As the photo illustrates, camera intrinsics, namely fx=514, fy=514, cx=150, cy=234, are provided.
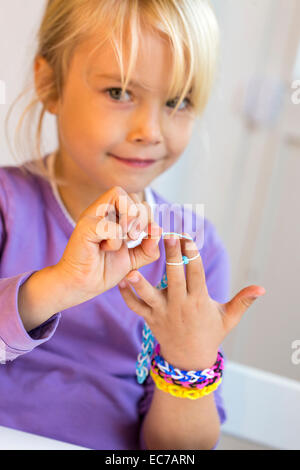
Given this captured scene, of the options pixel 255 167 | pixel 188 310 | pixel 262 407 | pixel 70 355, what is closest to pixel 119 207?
pixel 188 310

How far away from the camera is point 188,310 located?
0.49 m

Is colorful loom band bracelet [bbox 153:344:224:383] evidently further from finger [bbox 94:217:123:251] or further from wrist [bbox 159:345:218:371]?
finger [bbox 94:217:123:251]

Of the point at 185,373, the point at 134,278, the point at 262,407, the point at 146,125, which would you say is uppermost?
the point at 146,125

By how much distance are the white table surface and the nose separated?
311mm

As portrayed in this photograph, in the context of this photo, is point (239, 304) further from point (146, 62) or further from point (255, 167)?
point (255, 167)

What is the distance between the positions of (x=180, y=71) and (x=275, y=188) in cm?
84

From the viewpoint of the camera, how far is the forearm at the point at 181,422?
567 mm

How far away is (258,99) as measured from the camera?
1.26 metres

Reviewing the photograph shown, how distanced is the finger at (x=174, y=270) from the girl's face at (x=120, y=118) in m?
0.15

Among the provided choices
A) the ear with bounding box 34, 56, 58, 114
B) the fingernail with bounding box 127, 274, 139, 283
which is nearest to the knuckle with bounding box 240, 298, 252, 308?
the fingernail with bounding box 127, 274, 139, 283

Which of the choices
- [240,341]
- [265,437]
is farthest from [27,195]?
[240,341]

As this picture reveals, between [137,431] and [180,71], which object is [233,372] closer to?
[137,431]

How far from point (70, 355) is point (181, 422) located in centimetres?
15

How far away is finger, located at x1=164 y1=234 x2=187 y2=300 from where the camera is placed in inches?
17.6
